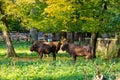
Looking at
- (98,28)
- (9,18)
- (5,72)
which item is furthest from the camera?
(9,18)

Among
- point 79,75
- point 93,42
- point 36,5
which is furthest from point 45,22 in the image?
point 79,75

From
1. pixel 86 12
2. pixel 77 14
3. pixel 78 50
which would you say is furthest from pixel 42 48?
pixel 86 12

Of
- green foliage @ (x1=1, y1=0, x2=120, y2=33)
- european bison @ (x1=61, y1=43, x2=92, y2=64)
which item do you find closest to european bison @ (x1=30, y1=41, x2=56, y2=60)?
green foliage @ (x1=1, y1=0, x2=120, y2=33)

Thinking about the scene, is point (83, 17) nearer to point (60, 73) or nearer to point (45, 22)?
point (45, 22)

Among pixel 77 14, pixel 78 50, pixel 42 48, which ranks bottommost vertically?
pixel 42 48

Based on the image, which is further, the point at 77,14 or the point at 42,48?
the point at 77,14

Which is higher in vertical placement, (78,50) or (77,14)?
(77,14)

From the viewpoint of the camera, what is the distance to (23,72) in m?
14.8

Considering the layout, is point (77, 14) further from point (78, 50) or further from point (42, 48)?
point (78, 50)

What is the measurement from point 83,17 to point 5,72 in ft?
A: 31.7

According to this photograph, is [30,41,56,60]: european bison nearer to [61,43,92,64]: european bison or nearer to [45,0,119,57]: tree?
[45,0,119,57]: tree

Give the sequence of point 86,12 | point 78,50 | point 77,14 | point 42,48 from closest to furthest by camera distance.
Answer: point 78,50, point 42,48, point 86,12, point 77,14

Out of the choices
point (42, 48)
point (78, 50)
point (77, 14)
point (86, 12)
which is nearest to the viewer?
point (78, 50)

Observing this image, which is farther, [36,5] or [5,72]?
[36,5]
